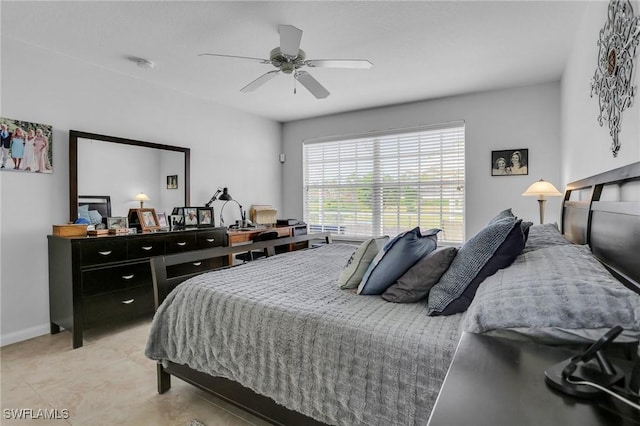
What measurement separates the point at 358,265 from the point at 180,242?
2302 mm

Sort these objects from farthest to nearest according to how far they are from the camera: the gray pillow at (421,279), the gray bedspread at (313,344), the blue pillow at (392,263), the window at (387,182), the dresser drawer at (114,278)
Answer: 1. the window at (387,182)
2. the dresser drawer at (114,278)
3. the blue pillow at (392,263)
4. the gray pillow at (421,279)
5. the gray bedspread at (313,344)

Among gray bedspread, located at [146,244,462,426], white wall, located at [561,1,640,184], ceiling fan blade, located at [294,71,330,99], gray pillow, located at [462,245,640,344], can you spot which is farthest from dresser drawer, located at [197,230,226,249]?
white wall, located at [561,1,640,184]

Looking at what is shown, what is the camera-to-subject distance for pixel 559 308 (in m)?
0.86

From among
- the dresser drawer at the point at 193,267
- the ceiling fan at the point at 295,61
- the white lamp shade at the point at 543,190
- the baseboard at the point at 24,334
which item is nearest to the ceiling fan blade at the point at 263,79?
the ceiling fan at the point at 295,61

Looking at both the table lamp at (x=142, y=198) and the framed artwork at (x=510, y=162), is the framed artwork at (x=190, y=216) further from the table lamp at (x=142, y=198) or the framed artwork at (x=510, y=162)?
the framed artwork at (x=510, y=162)

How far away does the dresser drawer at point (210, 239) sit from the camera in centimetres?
367

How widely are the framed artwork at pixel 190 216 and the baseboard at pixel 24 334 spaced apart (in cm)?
152

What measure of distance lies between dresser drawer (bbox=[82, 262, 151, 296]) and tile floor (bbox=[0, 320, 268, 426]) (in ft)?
1.47

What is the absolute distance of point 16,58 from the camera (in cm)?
272

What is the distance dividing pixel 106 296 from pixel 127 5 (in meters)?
2.32

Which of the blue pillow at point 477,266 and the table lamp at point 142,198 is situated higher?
the table lamp at point 142,198

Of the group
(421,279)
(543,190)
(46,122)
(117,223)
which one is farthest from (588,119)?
(46,122)

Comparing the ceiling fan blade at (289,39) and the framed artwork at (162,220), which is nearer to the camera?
the ceiling fan blade at (289,39)

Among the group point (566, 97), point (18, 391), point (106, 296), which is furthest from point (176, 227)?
point (566, 97)
